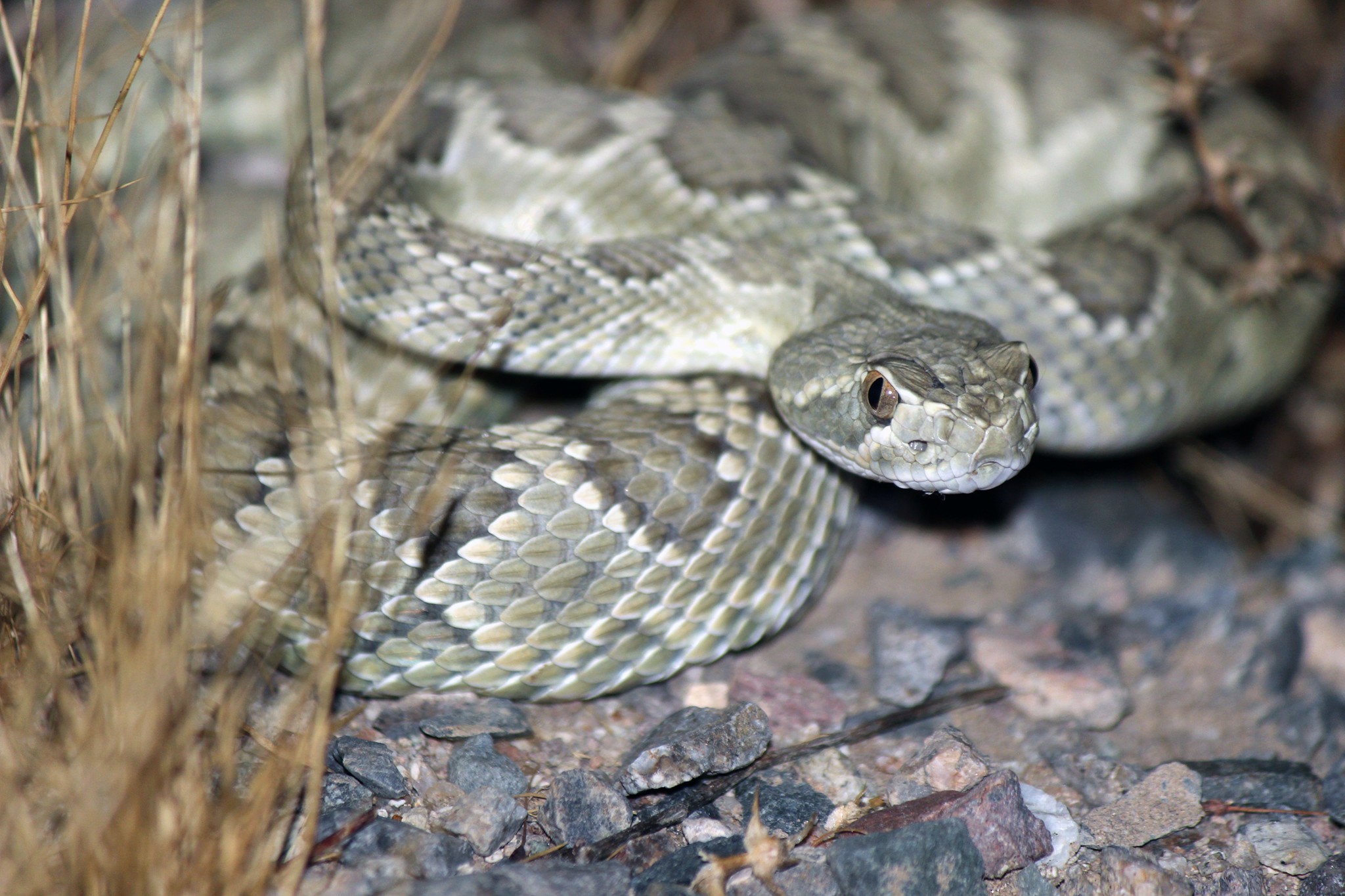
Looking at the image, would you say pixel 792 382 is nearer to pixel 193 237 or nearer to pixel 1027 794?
pixel 1027 794

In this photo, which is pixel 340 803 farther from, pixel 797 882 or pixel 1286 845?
pixel 1286 845

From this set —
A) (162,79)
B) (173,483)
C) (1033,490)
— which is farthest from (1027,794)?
(162,79)

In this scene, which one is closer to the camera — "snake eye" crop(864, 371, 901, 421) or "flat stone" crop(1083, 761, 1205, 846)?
"flat stone" crop(1083, 761, 1205, 846)

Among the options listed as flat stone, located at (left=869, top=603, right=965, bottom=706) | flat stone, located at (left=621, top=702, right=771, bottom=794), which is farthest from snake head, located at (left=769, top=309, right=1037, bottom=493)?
flat stone, located at (left=621, top=702, right=771, bottom=794)

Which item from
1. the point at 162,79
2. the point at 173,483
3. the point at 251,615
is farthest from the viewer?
the point at 162,79

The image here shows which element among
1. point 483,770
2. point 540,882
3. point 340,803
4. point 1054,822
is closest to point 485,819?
point 483,770

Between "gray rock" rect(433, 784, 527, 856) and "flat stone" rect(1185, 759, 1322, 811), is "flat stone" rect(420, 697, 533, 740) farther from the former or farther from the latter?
"flat stone" rect(1185, 759, 1322, 811)
